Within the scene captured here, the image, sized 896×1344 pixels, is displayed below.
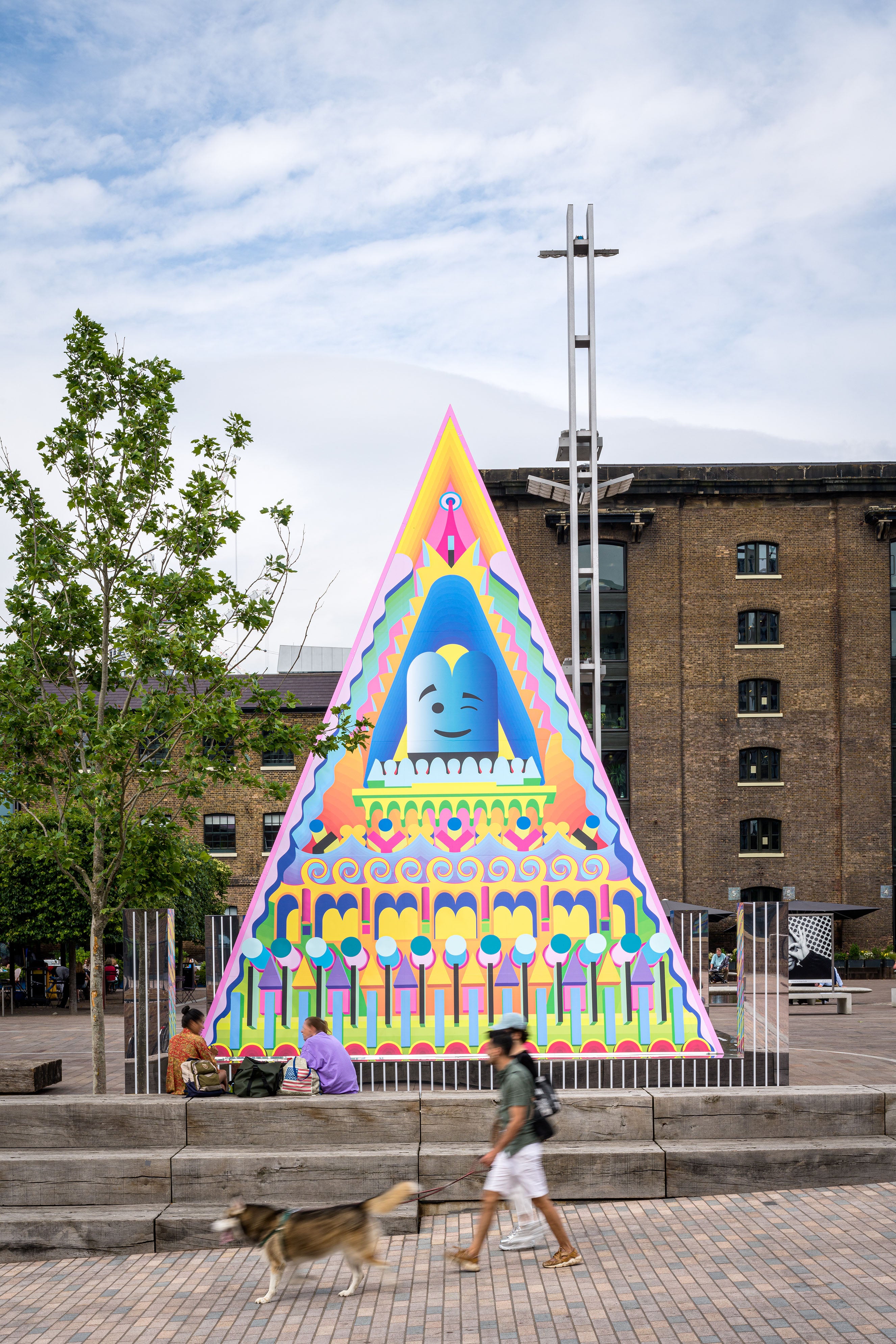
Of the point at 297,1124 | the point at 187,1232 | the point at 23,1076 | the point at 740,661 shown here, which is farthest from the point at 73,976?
the point at 740,661

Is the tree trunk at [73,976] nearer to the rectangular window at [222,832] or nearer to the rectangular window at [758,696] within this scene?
the rectangular window at [222,832]

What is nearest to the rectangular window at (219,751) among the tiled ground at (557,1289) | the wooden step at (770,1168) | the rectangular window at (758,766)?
the tiled ground at (557,1289)

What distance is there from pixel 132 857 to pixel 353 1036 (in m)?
2.84

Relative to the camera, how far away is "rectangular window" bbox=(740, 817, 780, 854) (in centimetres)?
4153

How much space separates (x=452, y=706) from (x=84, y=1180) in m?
5.75

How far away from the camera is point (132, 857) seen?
38.9ft

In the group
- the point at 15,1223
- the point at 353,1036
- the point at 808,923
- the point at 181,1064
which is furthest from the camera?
the point at 808,923

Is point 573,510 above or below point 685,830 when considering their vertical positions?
above

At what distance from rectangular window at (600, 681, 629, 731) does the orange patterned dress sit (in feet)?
108

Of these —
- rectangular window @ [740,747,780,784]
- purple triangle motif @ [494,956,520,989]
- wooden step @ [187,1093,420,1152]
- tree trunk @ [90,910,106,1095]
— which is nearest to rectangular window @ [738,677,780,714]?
rectangular window @ [740,747,780,784]

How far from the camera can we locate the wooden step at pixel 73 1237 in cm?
Result: 805

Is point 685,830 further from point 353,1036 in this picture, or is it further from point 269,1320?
point 269,1320

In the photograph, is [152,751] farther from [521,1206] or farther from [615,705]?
[615,705]

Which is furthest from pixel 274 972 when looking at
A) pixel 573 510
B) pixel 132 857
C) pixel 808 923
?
pixel 808 923
